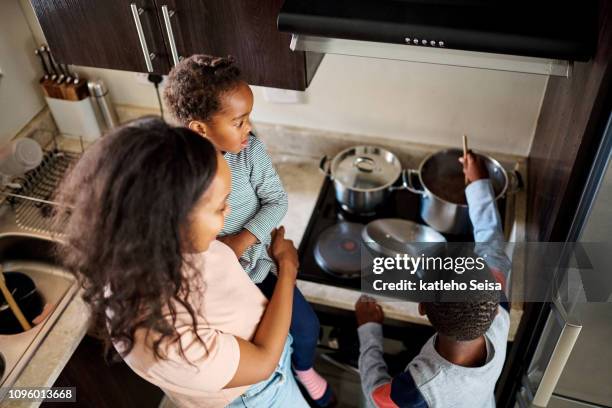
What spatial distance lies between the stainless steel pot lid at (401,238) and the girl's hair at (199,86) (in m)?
0.63

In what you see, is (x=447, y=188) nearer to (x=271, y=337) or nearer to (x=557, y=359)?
(x=557, y=359)

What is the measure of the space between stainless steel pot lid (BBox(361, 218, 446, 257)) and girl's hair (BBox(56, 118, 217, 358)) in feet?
2.49

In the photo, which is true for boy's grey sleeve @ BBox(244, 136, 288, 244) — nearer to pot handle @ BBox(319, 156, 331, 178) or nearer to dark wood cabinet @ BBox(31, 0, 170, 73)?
dark wood cabinet @ BBox(31, 0, 170, 73)

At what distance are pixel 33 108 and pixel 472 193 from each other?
1302 mm

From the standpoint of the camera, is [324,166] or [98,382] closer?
[98,382]

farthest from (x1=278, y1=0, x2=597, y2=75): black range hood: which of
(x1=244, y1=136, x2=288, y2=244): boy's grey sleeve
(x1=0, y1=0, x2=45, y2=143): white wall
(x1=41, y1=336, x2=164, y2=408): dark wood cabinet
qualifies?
(x1=0, y1=0, x2=45, y2=143): white wall

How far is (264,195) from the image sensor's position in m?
1.18

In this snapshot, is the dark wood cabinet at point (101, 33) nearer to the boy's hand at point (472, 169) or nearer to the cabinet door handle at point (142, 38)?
the cabinet door handle at point (142, 38)

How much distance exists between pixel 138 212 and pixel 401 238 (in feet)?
2.95

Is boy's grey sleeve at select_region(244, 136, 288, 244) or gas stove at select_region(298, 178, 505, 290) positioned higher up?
boy's grey sleeve at select_region(244, 136, 288, 244)

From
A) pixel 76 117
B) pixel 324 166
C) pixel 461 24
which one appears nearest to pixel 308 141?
pixel 324 166

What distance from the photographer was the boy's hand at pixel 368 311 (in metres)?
1.37

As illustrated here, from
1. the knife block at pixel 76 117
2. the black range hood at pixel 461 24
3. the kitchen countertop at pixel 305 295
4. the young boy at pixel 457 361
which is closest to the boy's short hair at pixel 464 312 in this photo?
the young boy at pixel 457 361

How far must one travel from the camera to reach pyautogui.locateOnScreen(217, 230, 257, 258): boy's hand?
1107 mm
